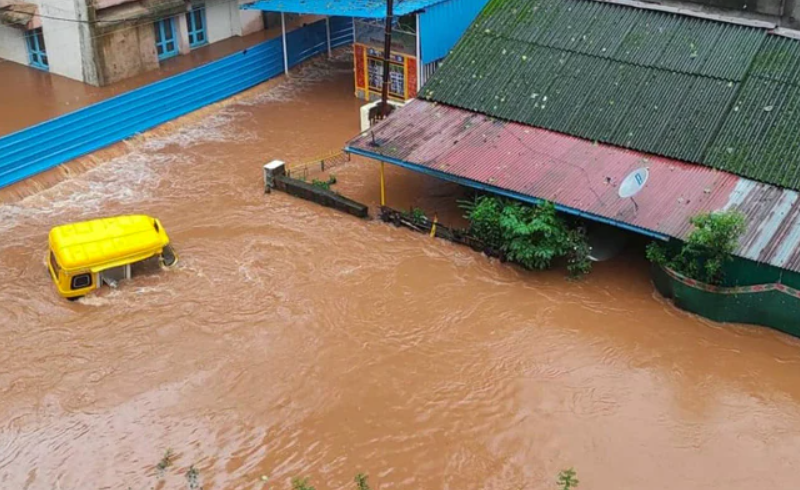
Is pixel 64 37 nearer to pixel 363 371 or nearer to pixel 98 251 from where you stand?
pixel 98 251

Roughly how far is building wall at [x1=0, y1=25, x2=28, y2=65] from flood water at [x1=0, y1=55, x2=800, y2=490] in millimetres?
9295

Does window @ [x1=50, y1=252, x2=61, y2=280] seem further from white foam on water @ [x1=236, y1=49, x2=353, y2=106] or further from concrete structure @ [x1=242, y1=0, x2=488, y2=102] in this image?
concrete structure @ [x1=242, y1=0, x2=488, y2=102]

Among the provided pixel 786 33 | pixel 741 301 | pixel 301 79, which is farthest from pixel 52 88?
pixel 741 301

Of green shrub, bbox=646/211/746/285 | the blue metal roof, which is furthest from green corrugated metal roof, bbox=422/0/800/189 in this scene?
the blue metal roof

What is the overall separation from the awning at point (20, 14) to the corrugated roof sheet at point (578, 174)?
12.8 meters

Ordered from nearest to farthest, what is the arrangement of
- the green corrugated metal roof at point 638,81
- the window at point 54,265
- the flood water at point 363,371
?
the flood water at point 363,371
the window at point 54,265
the green corrugated metal roof at point 638,81

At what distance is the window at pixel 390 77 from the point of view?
84.2ft

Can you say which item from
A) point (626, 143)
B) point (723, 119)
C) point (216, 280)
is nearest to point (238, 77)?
point (216, 280)

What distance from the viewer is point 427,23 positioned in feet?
80.8

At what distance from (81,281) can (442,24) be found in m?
13.4

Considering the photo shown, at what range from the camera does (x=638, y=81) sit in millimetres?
19562

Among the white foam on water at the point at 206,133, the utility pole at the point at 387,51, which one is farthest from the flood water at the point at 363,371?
the utility pole at the point at 387,51

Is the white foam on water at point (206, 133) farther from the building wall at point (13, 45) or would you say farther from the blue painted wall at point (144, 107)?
the building wall at point (13, 45)

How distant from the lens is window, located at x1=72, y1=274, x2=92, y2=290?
669 inches
